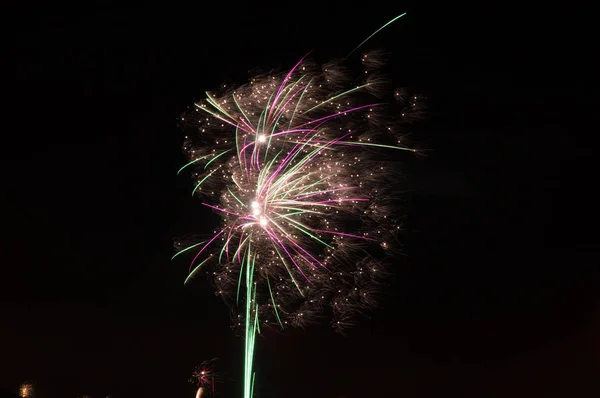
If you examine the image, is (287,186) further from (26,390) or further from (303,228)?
(26,390)

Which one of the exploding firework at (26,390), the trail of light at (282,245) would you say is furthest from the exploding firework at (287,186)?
the exploding firework at (26,390)

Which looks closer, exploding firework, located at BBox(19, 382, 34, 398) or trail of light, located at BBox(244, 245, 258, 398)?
trail of light, located at BBox(244, 245, 258, 398)

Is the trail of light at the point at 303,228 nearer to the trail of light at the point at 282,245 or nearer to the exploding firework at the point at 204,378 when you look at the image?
the trail of light at the point at 282,245

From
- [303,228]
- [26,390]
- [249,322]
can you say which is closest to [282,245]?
[303,228]

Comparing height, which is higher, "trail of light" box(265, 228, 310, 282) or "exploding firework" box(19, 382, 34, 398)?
"trail of light" box(265, 228, 310, 282)

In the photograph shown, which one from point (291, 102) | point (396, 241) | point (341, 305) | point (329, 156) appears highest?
point (291, 102)

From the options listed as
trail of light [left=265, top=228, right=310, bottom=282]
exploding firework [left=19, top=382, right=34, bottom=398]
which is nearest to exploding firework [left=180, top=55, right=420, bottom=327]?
trail of light [left=265, top=228, right=310, bottom=282]

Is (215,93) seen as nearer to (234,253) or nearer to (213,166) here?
(213,166)

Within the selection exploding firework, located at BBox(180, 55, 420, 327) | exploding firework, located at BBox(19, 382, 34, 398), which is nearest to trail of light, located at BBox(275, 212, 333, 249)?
exploding firework, located at BBox(180, 55, 420, 327)

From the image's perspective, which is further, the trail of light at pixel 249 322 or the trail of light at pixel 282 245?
the trail of light at pixel 249 322

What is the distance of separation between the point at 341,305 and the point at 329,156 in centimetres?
300

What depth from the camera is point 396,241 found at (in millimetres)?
11320

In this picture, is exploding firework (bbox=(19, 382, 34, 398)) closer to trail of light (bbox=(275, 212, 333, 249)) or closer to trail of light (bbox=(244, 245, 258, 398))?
trail of light (bbox=(244, 245, 258, 398))

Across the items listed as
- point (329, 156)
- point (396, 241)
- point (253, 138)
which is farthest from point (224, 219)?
point (396, 241)
